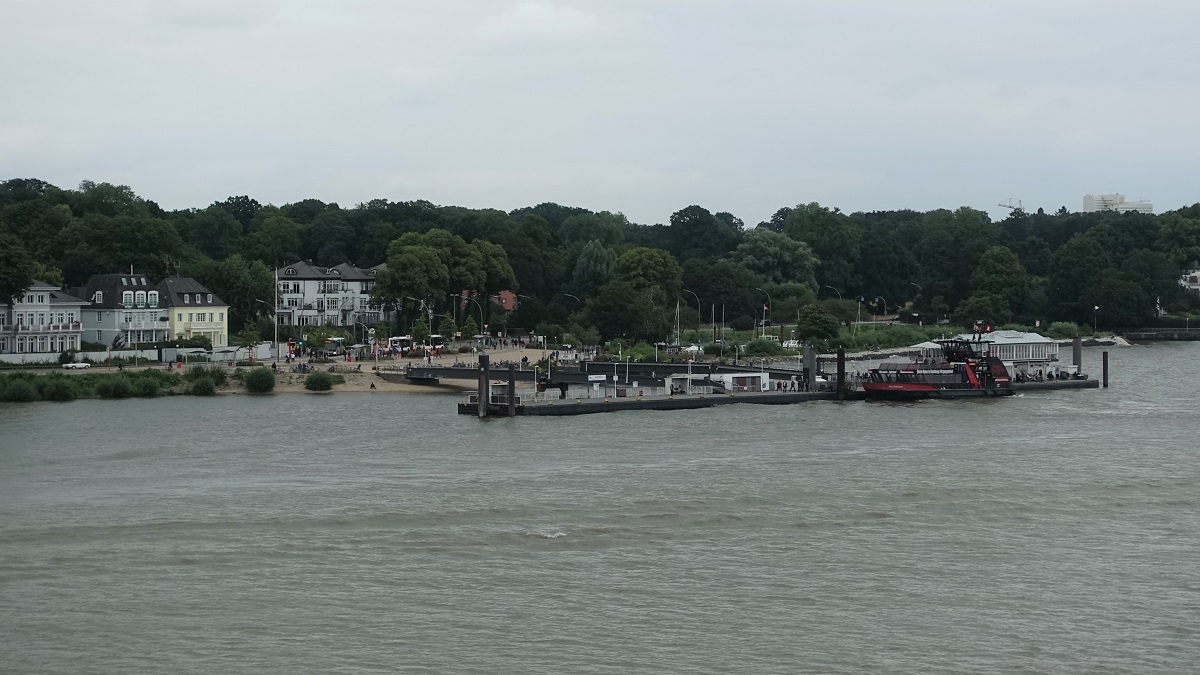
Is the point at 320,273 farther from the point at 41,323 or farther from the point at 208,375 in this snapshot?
the point at 208,375

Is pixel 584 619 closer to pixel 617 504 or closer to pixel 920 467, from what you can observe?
pixel 617 504

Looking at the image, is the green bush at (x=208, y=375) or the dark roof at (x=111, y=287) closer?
the green bush at (x=208, y=375)

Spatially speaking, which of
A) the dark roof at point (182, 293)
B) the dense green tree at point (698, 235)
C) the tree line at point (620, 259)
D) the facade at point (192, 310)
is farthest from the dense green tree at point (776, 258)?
the dark roof at point (182, 293)

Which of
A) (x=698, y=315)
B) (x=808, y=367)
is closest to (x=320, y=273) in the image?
(x=698, y=315)

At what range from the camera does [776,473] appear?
45344mm

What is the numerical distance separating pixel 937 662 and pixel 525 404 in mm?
38926

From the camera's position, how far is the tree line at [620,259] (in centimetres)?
10138

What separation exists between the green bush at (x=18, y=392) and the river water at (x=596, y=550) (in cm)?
1165

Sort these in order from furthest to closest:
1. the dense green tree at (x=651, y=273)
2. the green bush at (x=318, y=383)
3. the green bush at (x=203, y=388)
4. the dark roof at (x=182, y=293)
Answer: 1. the dense green tree at (x=651, y=273)
2. the dark roof at (x=182, y=293)
3. the green bush at (x=318, y=383)
4. the green bush at (x=203, y=388)

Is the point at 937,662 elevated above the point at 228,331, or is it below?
below

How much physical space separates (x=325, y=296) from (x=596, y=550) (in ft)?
259

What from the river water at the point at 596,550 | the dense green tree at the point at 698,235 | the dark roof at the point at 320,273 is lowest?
the river water at the point at 596,550

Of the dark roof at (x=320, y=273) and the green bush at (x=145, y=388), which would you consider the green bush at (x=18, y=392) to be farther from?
the dark roof at (x=320, y=273)

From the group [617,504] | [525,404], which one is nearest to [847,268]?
[525,404]
